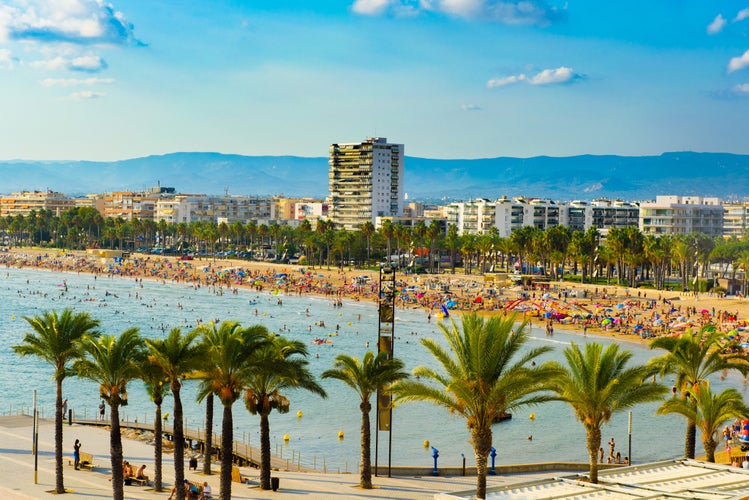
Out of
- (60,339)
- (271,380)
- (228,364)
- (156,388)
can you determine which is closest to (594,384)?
(228,364)

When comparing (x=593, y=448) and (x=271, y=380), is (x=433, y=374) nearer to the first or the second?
(x=593, y=448)

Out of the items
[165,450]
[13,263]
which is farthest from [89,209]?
[165,450]

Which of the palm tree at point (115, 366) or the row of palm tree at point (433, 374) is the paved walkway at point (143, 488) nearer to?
the row of palm tree at point (433, 374)

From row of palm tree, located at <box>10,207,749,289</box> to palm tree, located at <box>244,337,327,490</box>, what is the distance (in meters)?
74.4

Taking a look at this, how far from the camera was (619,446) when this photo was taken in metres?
39.4

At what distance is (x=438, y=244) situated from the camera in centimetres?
13738

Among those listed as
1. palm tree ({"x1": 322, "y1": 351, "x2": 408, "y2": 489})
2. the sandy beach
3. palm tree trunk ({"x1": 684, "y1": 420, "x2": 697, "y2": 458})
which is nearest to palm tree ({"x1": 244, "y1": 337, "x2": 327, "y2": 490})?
palm tree ({"x1": 322, "y1": 351, "x2": 408, "y2": 489})

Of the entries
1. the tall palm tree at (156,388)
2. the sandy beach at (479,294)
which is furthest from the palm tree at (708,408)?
the sandy beach at (479,294)

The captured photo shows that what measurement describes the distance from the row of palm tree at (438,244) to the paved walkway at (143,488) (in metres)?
71.3

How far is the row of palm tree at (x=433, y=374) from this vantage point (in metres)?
19.9

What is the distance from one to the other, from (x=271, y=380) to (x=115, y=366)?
14.5ft

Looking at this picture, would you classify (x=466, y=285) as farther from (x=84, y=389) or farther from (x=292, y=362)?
(x=292, y=362)

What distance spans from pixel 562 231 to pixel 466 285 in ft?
59.1

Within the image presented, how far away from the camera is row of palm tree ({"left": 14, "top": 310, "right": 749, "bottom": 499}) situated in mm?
19922
